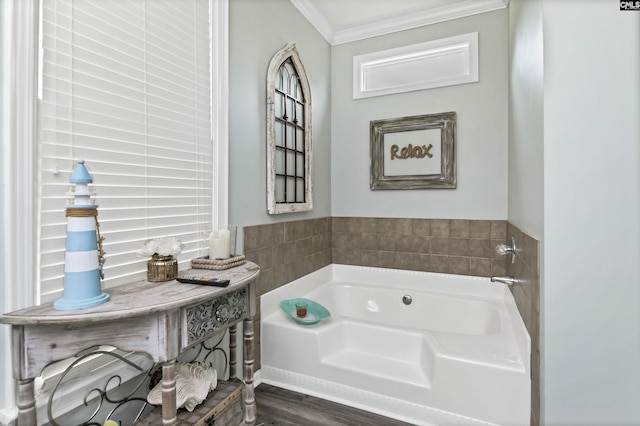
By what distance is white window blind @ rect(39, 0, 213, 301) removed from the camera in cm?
117

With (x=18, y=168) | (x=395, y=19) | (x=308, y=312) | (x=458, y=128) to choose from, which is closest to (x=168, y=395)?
(x=18, y=168)

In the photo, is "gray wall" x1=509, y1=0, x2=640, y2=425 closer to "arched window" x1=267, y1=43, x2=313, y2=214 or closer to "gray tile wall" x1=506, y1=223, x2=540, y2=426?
"gray tile wall" x1=506, y1=223, x2=540, y2=426

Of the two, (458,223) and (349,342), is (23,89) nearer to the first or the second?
(349,342)

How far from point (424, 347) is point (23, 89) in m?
2.14

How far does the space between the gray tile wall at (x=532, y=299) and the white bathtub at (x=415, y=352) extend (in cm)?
8

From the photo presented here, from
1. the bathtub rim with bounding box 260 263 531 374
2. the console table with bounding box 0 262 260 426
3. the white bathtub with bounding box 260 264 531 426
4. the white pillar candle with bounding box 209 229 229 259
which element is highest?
the white pillar candle with bounding box 209 229 229 259

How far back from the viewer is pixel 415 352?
78.8 inches

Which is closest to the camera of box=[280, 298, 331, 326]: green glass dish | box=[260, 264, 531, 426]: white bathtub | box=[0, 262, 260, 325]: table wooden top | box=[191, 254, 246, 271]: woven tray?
box=[0, 262, 260, 325]: table wooden top

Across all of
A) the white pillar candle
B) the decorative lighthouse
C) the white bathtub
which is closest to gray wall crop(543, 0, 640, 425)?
the white bathtub

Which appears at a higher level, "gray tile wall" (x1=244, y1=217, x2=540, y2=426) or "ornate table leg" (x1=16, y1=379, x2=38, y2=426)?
"gray tile wall" (x1=244, y1=217, x2=540, y2=426)

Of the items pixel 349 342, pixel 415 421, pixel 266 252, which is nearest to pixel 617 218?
pixel 415 421

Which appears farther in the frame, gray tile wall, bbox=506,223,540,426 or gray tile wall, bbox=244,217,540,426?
gray tile wall, bbox=244,217,540,426

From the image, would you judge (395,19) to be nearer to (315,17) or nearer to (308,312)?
(315,17)

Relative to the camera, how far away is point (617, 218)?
4.07ft
